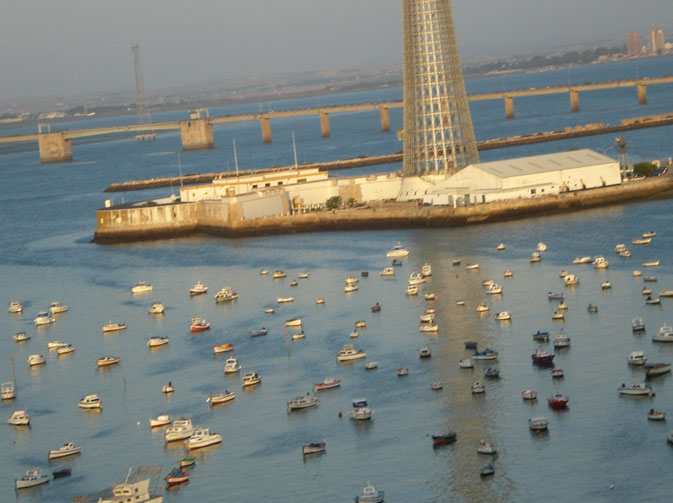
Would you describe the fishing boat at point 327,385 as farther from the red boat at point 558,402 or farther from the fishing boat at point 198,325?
the fishing boat at point 198,325

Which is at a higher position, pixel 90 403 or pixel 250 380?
pixel 250 380

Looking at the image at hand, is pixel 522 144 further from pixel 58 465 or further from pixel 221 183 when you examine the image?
pixel 58 465

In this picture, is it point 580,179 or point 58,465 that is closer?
point 58,465

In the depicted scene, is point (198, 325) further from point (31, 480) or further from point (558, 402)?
point (558, 402)

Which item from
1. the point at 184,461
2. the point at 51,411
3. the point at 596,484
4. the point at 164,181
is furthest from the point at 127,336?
the point at 164,181

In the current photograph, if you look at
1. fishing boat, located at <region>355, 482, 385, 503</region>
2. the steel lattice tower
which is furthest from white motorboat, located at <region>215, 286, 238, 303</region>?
fishing boat, located at <region>355, 482, 385, 503</region>

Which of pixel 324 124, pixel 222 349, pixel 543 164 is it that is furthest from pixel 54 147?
pixel 222 349
